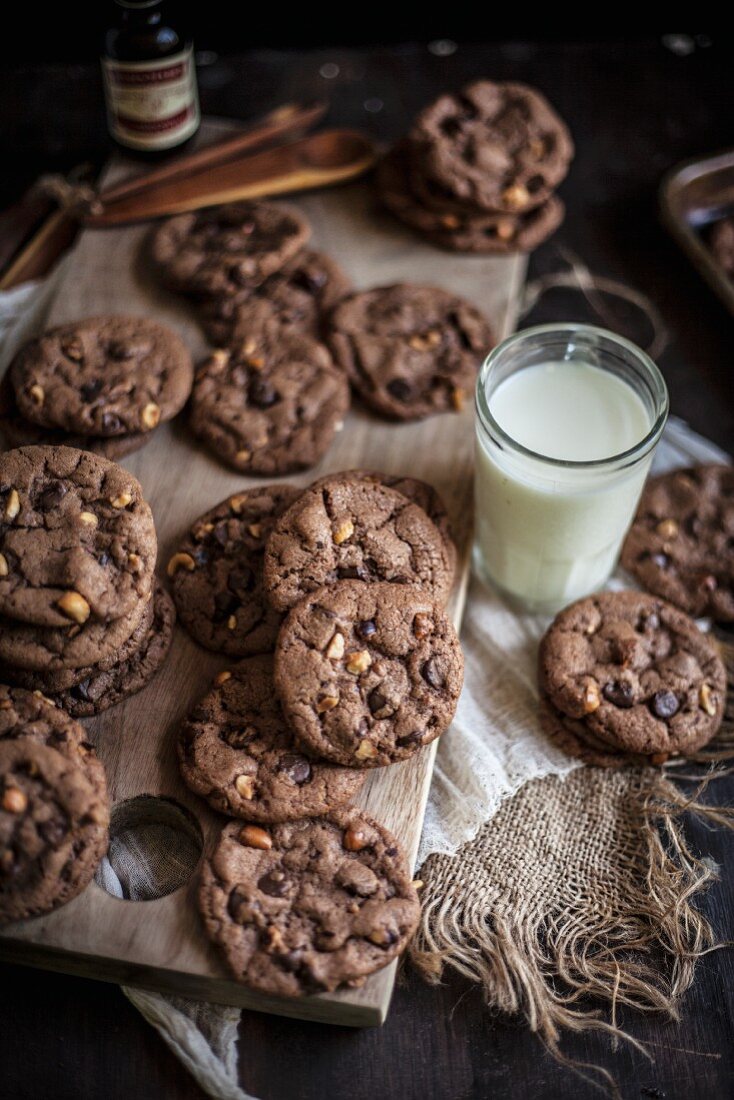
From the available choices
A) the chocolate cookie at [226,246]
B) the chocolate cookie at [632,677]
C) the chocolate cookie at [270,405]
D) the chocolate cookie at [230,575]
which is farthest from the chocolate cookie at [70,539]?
the chocolate cookie at [632,677]

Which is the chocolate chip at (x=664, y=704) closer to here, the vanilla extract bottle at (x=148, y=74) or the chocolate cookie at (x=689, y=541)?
the chocolate cookie at (x=689, y=541)

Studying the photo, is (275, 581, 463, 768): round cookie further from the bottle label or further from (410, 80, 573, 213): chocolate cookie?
the bottle label

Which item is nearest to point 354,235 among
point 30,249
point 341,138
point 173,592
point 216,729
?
point 341,138

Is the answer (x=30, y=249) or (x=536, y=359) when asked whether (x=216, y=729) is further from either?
(x=30, y=249)

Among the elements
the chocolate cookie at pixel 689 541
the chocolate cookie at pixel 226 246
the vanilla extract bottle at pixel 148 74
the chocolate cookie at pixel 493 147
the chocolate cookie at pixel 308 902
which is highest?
the vanilla extract bottle at pixel 148 74

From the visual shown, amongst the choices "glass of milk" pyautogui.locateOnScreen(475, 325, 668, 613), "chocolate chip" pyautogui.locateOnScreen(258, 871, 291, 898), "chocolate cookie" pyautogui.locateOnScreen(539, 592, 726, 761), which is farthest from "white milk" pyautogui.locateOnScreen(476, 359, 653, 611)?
"chocolate chip" pyautogui.locateOnScreen(258, 871, 291, 898)
